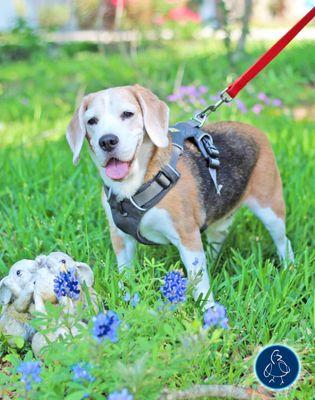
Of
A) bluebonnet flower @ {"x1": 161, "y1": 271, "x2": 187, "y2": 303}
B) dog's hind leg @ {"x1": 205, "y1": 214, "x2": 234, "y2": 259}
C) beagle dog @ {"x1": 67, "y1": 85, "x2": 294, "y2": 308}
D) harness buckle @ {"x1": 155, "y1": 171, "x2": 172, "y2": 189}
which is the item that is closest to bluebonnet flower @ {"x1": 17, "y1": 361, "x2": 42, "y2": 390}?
bluebonnet flower @ {"x1": 161, "y1": 271, "x2": 187, "y2": 303}

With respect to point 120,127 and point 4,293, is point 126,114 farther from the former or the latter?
point 4,293

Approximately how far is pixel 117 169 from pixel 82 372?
3.85ft

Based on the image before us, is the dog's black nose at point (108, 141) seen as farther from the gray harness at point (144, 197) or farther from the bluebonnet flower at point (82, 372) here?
the bluebonnet flower at point (82, 372)

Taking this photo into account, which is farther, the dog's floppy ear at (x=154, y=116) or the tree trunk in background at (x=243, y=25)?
the tree trunk in background at (x=243, y=25)

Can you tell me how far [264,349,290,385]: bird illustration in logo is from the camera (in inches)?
92.1

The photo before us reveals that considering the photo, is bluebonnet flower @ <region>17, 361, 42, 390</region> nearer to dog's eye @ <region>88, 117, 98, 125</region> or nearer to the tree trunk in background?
dog's eye @ <region>88, 117, 98, 125</region>

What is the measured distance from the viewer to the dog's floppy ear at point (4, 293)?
9.70 ft

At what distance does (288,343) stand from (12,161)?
114 inches

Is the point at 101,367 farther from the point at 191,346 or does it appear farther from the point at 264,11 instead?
the point at 264,11

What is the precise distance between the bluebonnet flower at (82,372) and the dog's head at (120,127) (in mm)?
1115

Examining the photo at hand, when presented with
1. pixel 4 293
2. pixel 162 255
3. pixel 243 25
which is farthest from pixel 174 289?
pixel 243 25

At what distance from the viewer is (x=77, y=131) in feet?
10.6

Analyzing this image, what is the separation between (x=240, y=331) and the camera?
2.85 meters

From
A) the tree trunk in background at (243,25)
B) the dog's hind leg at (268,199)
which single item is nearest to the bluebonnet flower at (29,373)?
the dog's hind leg at (268,199)
